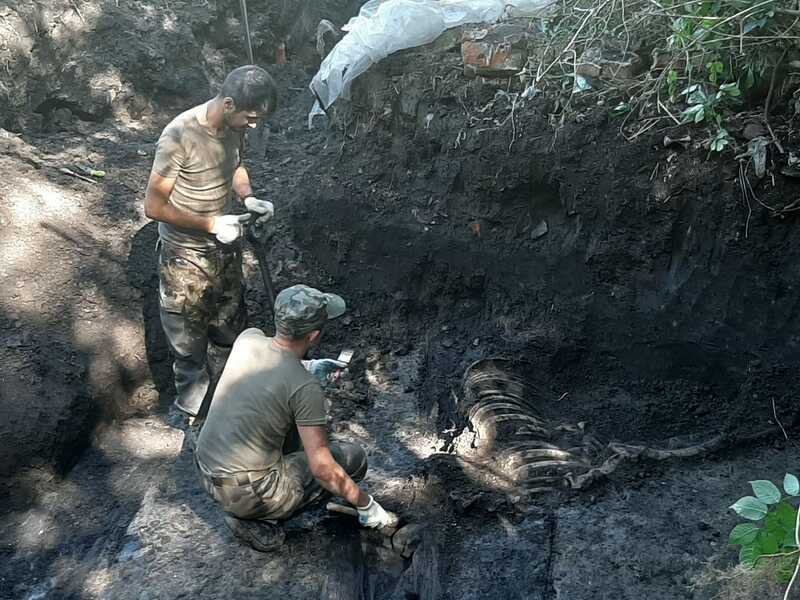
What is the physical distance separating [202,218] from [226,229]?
14cm

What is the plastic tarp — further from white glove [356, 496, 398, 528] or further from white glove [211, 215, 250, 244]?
white glove [356, 496, 398, 528]

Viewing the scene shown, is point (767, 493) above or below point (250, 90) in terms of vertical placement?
below

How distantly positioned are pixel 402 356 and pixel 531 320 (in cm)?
96

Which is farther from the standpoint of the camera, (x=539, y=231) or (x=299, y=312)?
(x=539, y=231)

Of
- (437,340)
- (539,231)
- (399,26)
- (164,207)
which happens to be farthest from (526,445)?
(399,26)

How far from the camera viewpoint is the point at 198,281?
12.9ft

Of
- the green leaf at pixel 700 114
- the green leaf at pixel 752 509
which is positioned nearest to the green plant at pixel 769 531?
the green leaf at pixel 752 509

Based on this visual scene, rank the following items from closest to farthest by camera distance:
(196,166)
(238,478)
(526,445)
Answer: (238,478) < (526,445) < (196,166)

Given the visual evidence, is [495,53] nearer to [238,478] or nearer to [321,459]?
[321,459]

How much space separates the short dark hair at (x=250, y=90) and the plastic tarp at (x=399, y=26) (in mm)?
1955

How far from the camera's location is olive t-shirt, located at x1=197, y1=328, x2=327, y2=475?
9.29ft

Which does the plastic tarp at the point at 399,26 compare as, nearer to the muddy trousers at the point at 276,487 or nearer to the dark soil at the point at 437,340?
the dark soil at the point at 437,340

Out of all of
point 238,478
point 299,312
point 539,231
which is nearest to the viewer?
point 299,312

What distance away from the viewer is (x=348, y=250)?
5223 millimetres
